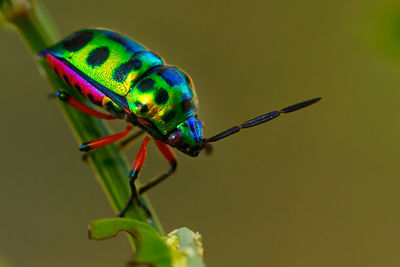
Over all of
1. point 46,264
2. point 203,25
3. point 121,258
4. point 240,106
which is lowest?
point 121,258

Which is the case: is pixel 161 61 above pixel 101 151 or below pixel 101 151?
above

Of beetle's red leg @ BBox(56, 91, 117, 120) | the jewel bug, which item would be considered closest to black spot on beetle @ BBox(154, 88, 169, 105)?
the jewel bug

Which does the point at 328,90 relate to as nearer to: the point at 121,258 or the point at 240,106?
the point at 240,106

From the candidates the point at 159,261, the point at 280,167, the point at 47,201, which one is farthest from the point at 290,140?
the point at 159,261

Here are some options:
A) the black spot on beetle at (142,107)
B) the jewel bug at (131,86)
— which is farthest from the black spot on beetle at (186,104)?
the black spot on beetle at (142,107)

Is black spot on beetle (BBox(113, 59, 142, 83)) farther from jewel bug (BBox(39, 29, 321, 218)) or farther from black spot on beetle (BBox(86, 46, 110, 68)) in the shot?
black spot on beetle (BBox(86, 46, 110, 68))

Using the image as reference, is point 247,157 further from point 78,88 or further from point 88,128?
point 88,128

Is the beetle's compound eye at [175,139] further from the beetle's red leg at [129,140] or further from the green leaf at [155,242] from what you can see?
the green leaf at [155,242]
